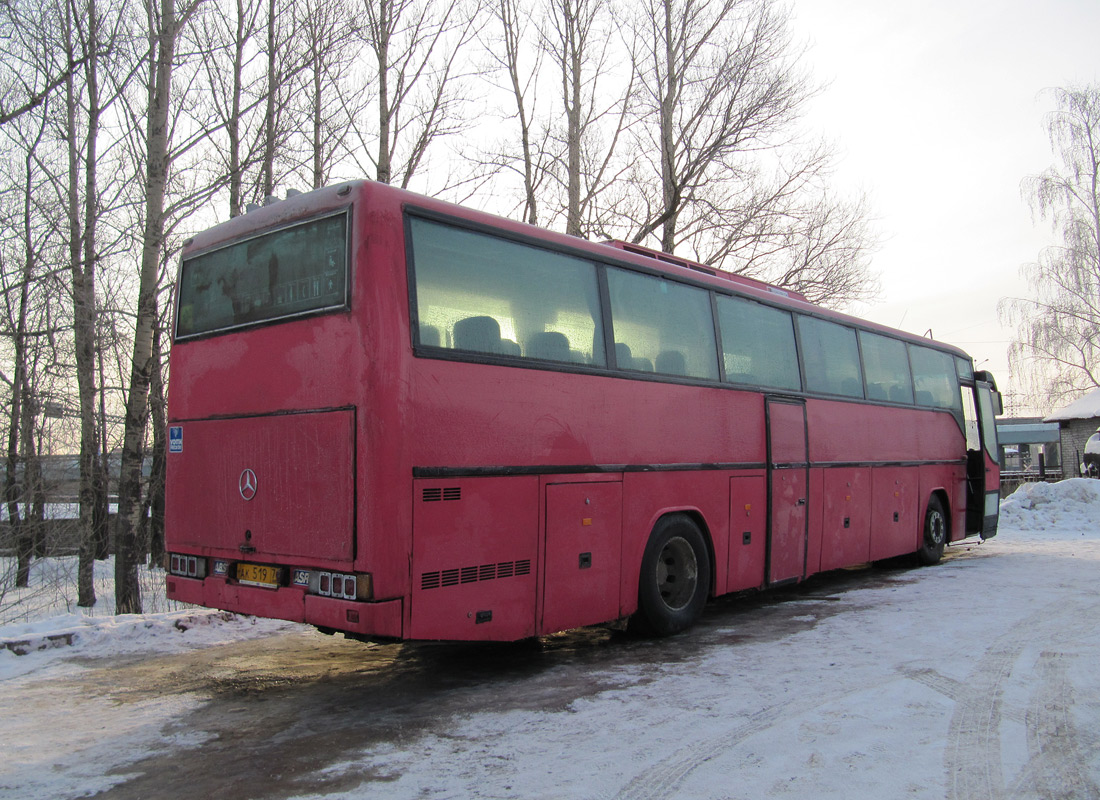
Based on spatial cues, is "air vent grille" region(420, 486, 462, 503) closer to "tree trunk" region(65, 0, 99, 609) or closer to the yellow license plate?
the yellow license plate

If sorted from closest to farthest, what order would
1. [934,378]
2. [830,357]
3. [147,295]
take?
[830,357] < [147,295] < [934,378]

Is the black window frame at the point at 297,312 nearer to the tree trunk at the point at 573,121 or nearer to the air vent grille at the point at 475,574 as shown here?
the air vent grille at the point at 475,574

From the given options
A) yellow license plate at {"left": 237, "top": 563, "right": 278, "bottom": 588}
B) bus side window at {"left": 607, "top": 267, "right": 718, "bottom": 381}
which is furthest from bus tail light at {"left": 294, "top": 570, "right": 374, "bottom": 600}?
bus side window at {"left": 607, "top": 267, "right": 718, "bottom": 381}

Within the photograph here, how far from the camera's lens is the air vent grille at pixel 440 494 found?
528cm

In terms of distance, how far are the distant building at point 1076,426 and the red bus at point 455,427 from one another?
1298 inches

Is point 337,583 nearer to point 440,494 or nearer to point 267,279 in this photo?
point 440,494

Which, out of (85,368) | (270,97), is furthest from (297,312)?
(85,368)

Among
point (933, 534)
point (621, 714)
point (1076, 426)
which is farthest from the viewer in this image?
point (1076, 426)

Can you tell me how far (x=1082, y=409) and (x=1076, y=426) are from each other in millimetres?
1717

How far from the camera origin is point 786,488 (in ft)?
A: 29.6

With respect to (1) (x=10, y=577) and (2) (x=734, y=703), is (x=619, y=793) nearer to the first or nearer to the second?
(2) (x=734, y=703)

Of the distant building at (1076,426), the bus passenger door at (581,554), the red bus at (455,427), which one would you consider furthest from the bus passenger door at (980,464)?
the distant building at (1076,426)

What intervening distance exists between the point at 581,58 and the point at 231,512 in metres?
15.2

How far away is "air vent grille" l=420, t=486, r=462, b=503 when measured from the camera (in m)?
5.28
